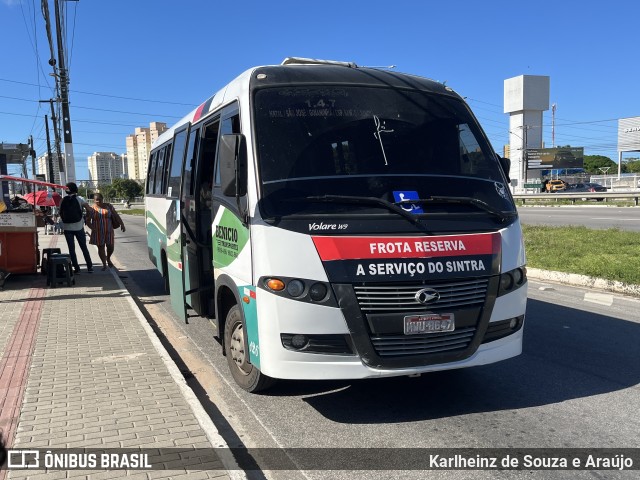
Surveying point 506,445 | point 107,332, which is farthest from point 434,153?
point 107,332

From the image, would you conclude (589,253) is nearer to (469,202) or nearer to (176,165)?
(469,202)

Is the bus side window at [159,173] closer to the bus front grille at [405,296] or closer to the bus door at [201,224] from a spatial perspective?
the bus door at [201,224]

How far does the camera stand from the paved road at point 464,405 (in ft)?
13.0

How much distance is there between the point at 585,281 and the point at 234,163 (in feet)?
25.2

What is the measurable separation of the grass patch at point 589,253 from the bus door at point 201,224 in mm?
6965

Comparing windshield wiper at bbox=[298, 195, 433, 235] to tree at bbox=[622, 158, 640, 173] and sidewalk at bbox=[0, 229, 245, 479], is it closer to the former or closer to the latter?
sidewalk at bbox=[0, 229, 245, 479]

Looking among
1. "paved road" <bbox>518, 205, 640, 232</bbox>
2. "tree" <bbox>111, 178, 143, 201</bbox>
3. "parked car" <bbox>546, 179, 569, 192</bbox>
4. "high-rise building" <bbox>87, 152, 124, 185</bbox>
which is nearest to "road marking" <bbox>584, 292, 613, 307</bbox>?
"paved road" <bbox>518, 205, 640, 232</bbox>

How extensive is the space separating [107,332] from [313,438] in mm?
3886

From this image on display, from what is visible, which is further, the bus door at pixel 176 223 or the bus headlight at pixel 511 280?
the bus door at pixel 176 223

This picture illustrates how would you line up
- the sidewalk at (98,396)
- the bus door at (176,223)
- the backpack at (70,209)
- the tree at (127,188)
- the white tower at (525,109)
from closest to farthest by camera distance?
1. the sidewalk at (98,396)
2. the bus door at (176,223)
3. the backpack at (70,209)
4. the white tower at (525,109)
5. the tree at (127,188)

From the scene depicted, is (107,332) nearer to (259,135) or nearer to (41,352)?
(41,352)

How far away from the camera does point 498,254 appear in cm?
430

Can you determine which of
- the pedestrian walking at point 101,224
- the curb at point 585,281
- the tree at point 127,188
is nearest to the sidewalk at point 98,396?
the pedestrian walking at point 101,224

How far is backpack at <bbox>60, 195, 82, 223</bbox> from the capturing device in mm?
11234
